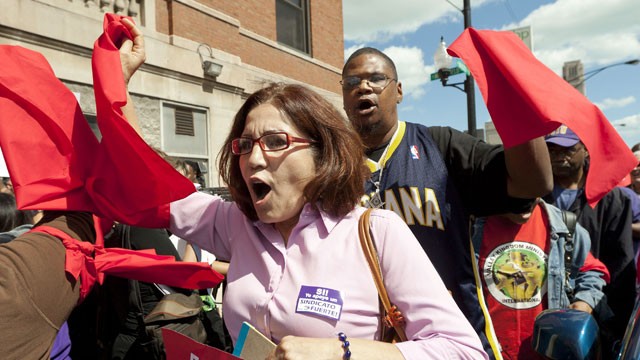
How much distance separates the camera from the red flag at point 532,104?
1702mm

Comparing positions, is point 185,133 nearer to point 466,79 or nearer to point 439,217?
point 466,79

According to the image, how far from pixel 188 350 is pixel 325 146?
2.58 feet

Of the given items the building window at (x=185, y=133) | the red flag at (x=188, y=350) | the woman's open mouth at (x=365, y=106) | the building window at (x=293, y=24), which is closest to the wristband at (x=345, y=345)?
the red flag at (x=188, y=350)

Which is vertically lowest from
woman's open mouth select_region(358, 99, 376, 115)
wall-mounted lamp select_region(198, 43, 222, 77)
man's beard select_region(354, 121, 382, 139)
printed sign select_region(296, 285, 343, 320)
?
printed sign select_region(296, 285, 343, 320)

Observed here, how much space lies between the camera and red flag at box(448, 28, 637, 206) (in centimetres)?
170

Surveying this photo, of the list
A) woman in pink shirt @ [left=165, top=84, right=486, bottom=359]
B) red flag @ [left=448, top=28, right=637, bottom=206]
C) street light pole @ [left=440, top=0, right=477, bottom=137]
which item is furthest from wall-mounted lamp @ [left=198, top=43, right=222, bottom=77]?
red flag @ [left=448, top=28, right=637, bottom=206]

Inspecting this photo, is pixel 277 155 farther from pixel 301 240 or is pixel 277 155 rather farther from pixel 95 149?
pixel 95 149

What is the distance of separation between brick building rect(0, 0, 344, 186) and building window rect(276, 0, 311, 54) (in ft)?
0.08

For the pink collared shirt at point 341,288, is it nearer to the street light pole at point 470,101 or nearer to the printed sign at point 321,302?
the printed sign at point 321,302

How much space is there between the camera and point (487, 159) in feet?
6.79

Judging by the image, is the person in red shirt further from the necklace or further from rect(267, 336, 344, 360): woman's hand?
rect(267, 336, 344, 360): woman's hand

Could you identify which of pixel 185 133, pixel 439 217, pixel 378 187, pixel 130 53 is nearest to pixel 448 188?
pixel 439 217

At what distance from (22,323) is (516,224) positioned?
233 cm

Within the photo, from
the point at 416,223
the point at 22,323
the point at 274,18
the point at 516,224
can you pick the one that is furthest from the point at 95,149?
the point at 274,18
